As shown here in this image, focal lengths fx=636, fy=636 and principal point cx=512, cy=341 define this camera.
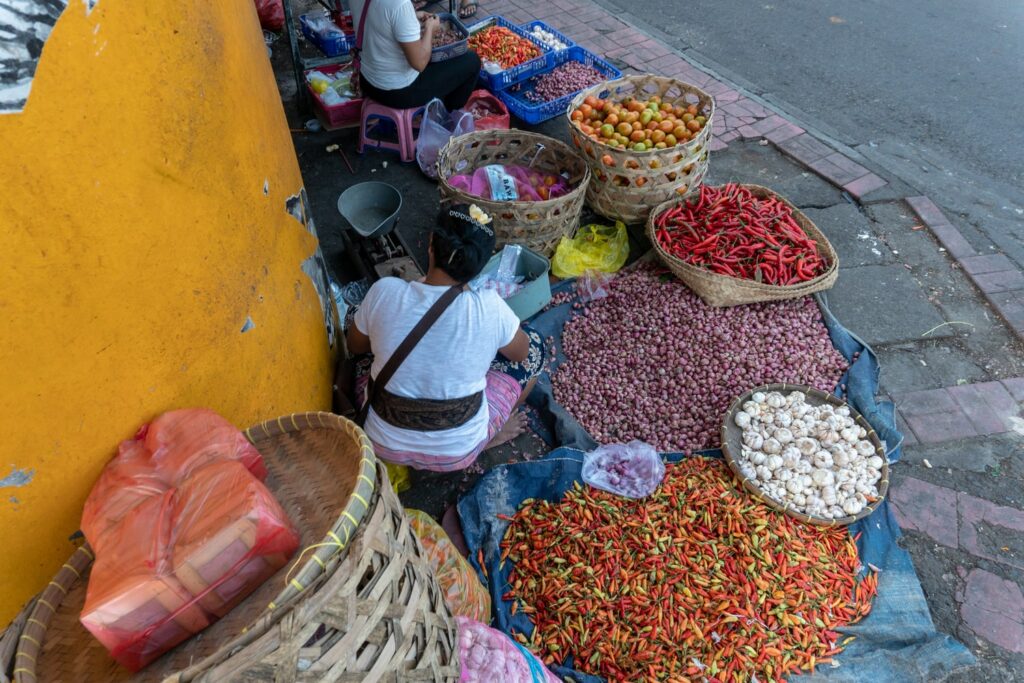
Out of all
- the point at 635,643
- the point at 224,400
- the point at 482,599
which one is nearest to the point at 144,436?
the point at 224,400

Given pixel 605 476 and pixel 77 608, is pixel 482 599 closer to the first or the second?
pixel 605 476

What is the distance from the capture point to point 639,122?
4344 mm

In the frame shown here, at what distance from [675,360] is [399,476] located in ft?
5.42

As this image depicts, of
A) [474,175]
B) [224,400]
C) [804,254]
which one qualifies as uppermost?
[224,400]

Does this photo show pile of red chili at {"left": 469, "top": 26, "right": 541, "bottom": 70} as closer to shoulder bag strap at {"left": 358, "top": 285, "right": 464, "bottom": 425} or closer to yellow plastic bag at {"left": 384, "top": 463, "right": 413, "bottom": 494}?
shoulder bag strap at {"left": 358, "top": 285, "right": 464, "bottom": 425}

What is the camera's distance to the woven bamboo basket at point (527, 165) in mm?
3770

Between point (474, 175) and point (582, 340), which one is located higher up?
point (474, 175)

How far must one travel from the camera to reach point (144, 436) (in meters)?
1.67

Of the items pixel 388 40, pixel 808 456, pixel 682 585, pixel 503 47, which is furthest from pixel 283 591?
pixel 503 47

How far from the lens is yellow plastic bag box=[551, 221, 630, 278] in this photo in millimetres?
4105

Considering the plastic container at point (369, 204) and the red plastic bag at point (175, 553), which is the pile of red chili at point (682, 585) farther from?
the plastic container at point (369, 204)

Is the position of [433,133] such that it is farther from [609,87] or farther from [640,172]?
[640,172]

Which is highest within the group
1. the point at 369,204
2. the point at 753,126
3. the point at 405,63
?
the point at 405,63

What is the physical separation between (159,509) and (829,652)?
2490mm
